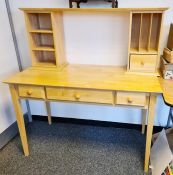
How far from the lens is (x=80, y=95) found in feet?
5.10

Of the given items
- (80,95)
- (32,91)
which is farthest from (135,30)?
(32,91)

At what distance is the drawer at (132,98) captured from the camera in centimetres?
145

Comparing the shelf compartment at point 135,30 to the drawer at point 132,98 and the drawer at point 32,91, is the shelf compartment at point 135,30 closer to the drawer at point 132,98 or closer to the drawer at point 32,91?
the drawer at point 132,98

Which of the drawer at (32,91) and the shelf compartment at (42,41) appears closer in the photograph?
the drawer at (32,91)

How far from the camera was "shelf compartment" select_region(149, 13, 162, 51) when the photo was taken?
5.55 feet

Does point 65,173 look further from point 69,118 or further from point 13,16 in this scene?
point 13,16

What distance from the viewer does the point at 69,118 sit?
2451 millimetres

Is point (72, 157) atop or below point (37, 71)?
below

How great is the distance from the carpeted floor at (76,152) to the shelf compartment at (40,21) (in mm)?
1219

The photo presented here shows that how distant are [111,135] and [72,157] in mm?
551

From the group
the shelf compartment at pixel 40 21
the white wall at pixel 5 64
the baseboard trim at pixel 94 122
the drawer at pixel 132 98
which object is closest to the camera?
the drawer at pixel 132 98

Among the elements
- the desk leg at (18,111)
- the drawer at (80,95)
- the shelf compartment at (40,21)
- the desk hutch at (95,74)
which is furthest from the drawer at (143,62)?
the desk leg at (18,111)

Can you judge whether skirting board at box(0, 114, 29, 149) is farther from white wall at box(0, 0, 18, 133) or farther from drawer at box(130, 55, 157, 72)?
drawer at box(130, 55, 157, 72)

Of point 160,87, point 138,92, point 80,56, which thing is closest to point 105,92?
point 138,92
